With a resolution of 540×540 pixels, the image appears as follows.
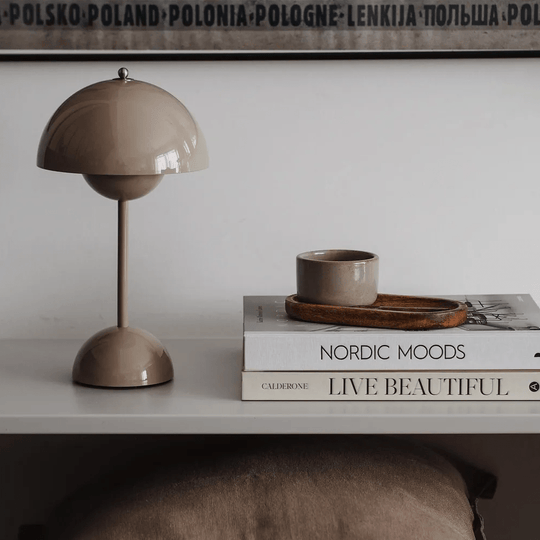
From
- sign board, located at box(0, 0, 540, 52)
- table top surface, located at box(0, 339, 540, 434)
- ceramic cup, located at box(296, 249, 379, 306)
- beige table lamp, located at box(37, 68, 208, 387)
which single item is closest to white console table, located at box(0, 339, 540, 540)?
table top surface, located at box(0, 339, 540, 434)

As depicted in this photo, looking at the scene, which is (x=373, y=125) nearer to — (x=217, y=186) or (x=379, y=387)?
(x=217, y=186)

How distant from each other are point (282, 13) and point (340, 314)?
18.5 inches

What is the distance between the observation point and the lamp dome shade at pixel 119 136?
764mm

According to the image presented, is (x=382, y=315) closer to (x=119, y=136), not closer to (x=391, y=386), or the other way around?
(x=391, y=386)

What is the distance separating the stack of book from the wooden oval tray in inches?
0.8

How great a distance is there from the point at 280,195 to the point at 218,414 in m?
0.44

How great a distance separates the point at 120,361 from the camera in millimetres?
878

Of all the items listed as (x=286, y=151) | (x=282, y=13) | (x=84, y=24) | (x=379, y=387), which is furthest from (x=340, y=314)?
(x=84, y=24)

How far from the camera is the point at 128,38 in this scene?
1048mm

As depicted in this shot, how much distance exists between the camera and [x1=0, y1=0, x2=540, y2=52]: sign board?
104 cm

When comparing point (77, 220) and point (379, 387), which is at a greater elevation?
point (77, 220)

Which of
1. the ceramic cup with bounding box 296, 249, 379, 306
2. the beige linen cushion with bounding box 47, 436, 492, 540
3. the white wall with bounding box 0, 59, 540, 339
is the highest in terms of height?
the white wall with bounding box 0, 59, 540, 339

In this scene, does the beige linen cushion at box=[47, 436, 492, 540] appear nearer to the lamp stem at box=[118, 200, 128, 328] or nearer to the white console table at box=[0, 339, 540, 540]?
the white console table at box=[0, 339, 540, 540]

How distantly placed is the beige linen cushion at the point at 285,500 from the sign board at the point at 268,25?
0.58m
